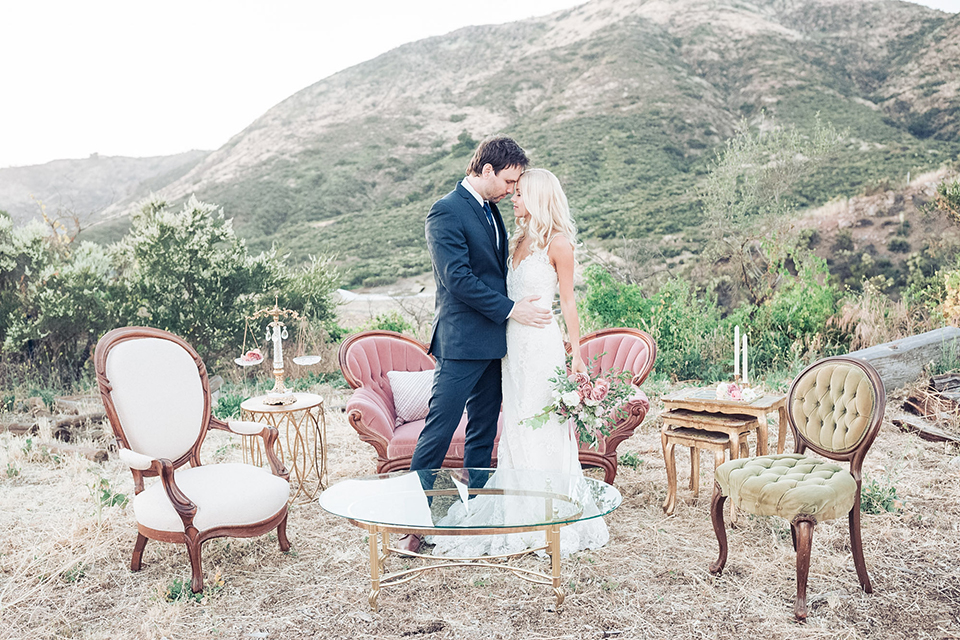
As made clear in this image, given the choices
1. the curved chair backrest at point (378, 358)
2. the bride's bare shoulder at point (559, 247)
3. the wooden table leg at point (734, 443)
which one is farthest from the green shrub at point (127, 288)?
the wooden table leg at point (734, 443)

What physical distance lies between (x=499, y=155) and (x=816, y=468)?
5.97 feet

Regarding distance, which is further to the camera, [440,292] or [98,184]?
[98,184]

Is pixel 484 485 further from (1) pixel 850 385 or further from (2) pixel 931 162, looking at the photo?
(2) pixel 931 162

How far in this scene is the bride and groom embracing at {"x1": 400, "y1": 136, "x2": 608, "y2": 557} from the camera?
277 centimetres

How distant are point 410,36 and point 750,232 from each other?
3824 centimetres

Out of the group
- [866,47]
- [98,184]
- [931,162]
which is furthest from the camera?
[98,184]

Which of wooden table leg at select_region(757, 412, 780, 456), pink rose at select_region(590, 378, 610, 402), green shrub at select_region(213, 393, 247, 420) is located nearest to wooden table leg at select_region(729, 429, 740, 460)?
wooden table leg at select_region(757, 412, 780, 456)

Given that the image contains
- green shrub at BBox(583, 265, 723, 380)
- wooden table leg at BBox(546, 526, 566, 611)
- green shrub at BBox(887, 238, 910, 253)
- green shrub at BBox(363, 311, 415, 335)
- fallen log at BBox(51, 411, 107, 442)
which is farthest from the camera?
green shrub at BBox(887, 238, 910, 253)

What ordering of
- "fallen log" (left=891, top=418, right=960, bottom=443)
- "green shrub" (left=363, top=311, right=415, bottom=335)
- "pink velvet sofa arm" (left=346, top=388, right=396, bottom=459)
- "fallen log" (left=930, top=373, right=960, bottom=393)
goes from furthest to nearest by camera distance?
"green shrub" (left=363, top=311, right=415, bottom=335) < "fallen log" (left=930, top=373, right=960, bottom=393) < "fallen log" (left=891, top=418, right=960, bottom=443) < "pink velvet sofa arm" (left=346, top=388, right=396, bottom=459)

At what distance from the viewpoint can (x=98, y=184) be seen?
40969 mm

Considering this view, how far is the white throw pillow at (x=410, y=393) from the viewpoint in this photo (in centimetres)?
393

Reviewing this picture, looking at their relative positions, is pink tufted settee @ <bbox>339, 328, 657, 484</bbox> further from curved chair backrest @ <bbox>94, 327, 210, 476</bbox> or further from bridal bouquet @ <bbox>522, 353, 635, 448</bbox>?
curved chair backrest @ <bbox>94, 327, 210, 476</bbox>

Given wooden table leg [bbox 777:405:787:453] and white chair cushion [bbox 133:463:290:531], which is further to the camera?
wooden table leg [bbox 777:405:787:453]

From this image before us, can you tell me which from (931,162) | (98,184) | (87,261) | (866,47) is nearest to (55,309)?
(87,261)
